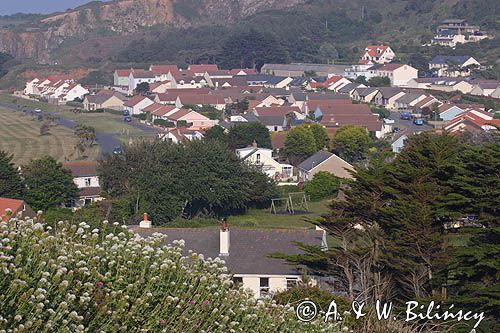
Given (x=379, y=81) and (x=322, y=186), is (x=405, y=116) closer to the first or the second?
(x=379, y=81)

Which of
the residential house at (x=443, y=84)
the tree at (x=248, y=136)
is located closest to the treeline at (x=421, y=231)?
the tree at (x=248, y=136)

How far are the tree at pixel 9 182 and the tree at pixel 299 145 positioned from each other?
1254 centimetres

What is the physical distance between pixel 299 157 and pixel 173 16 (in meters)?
72.9

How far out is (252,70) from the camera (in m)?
70.9

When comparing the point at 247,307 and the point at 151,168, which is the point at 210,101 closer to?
the point at 151,168

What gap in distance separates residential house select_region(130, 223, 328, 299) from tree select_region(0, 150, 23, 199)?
865cm

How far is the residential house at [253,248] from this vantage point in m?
13.9

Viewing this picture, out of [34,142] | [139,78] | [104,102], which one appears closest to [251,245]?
[34,142]

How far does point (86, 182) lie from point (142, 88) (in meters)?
35.3

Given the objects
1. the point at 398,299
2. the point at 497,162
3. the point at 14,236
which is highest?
the point at 14,236

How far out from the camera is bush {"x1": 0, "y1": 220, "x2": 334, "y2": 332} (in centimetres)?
478

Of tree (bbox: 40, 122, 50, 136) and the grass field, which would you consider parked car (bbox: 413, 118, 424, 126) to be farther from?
tree (bbox: 40, 122, 50, 136)

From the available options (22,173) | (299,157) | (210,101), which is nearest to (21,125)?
(210,101)

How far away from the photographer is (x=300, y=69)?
69188 millimetres
